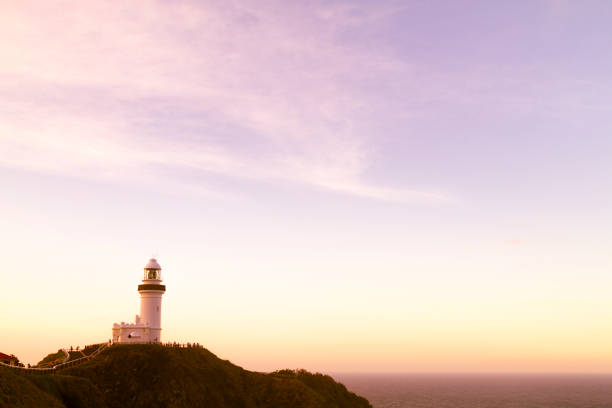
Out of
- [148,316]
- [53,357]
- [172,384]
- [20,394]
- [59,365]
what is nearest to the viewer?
[20,394]

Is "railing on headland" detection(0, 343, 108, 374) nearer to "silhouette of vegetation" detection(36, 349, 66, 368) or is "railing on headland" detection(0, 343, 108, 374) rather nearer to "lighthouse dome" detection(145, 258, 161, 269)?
"silhouette of vegetation" detection(36, 349, 66, 368)

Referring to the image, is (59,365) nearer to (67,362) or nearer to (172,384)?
(67,362)

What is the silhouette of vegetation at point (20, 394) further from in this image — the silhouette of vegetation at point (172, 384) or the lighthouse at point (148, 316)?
the lighthouse at point (148, 316)

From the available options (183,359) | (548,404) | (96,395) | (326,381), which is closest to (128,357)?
(183,359)

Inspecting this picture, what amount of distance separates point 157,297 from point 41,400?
3805 centimetres

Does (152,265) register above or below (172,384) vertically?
above

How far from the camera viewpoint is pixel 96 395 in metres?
53.4

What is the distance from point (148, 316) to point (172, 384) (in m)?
20.6

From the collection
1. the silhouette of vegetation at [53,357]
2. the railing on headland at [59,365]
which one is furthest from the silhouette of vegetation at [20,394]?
the silhouette of vegetation at [53,357]

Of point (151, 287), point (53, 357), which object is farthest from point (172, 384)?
point (151, 287)

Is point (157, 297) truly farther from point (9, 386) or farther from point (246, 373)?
point (9, 386)

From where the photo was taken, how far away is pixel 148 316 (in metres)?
78.9

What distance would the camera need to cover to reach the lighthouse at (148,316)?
247ft

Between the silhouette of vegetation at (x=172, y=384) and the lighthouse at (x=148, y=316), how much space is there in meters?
7.21
